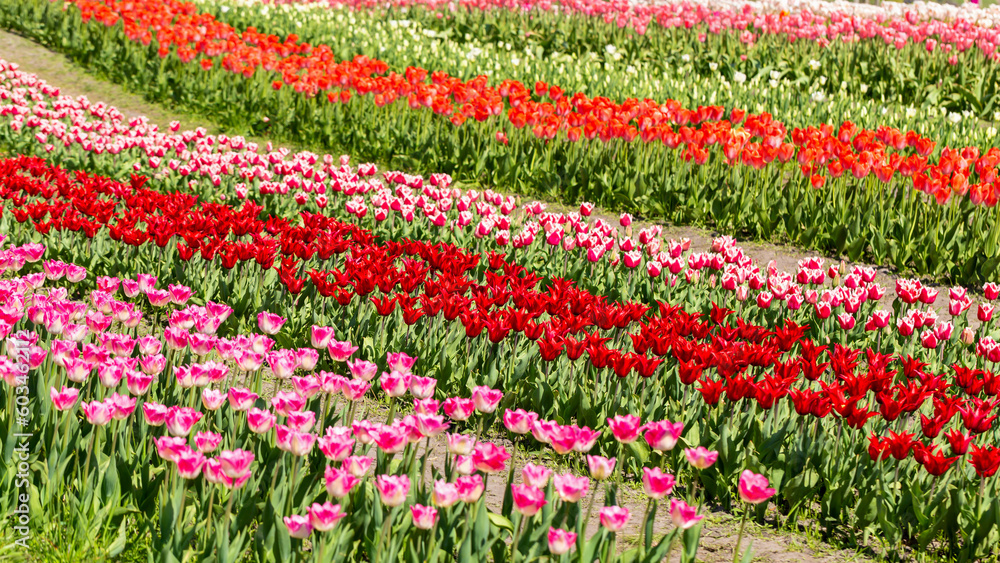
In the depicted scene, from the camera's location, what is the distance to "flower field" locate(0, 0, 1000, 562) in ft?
8.93

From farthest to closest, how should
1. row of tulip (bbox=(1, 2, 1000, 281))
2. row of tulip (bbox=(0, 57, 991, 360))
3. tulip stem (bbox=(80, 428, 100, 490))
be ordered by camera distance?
row of tulip (bbox=(1, 2, 1000, 281)) < row of tulip (bbox=(0, 57, 991, 360)) < tulip stem (bbox=(80, 428, 100, 490))

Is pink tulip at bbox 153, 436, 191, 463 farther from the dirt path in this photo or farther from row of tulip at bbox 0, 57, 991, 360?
the dirt path

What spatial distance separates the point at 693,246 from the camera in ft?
24.5

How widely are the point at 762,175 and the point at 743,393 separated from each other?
473 cm

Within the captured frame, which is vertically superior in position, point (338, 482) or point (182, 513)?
point (338, 482)

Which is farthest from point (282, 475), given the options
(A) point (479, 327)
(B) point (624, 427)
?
(A) point (479, 327)

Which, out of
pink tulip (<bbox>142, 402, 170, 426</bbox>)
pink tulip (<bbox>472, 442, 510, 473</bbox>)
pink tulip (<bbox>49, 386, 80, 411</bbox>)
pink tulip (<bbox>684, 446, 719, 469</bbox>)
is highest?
pink tulip (<bbox>684, 446, 719, 469</bbox>)

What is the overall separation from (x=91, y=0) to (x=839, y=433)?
13.8m

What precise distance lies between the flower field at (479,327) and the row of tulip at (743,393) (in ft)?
0.06

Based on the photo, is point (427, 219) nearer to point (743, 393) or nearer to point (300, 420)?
point (743, 393)

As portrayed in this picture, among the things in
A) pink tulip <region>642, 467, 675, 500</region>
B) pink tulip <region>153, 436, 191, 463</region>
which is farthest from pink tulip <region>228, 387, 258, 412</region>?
pink tulip <region>642, 467, 675, 500</region>

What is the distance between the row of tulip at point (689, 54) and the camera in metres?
11.1

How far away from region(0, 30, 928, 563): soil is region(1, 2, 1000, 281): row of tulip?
23 centimetres

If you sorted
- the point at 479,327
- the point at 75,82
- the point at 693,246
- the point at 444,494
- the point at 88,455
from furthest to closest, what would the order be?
the point at 75,82 < the point at 693,246 < the point at 479,327 < the point at 88,455 < the point at 444,494
